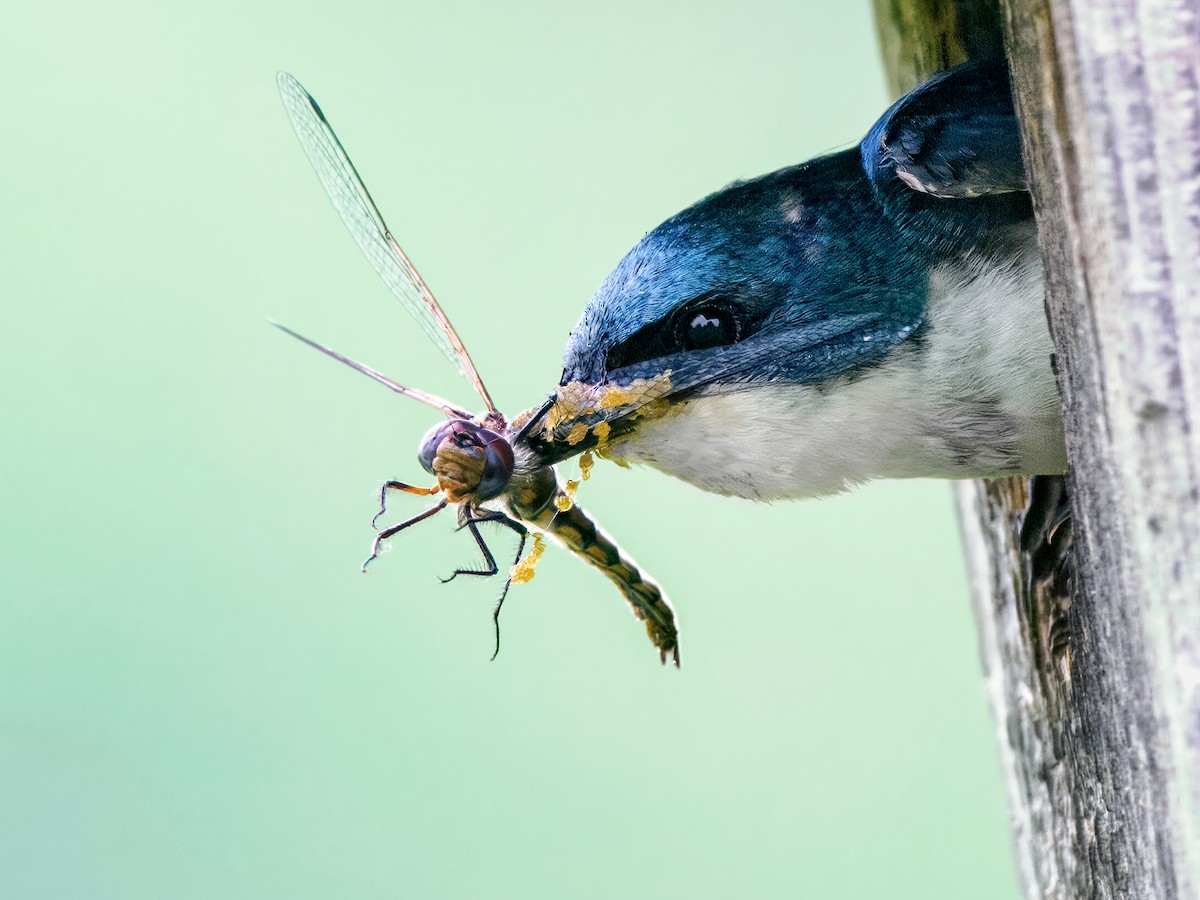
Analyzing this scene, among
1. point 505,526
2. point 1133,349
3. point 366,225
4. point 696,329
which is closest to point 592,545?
point 505,526

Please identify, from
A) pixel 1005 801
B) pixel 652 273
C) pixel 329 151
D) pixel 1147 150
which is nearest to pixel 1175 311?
pixel 1147 150

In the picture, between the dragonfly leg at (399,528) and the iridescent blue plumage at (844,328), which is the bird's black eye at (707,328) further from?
the dragonfly leg at (399,528)

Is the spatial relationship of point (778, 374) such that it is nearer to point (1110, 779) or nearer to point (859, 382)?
point (859, 382)

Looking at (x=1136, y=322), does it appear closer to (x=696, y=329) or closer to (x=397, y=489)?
(x=696, y=329)

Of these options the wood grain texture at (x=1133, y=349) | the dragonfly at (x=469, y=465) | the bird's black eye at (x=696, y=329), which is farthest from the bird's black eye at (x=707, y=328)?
the wood grain texture at (x=1133, y=349)

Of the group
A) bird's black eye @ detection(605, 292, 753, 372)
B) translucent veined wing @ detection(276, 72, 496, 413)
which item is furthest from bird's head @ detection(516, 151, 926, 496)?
translucent veined wing @ detection(276, 72, 496, 413)
